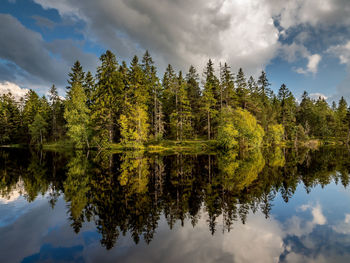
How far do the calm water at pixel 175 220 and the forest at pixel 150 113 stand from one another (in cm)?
2464

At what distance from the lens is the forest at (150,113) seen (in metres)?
40.3

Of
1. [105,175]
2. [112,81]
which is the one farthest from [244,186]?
[112,81]

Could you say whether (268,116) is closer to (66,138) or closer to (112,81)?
(112,81)

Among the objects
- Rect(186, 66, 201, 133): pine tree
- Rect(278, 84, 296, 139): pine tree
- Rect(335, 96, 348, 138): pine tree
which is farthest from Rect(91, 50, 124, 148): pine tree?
Rect(335, 96, 348, 138): pine tree

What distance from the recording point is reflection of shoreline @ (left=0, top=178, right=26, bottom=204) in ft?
39.4

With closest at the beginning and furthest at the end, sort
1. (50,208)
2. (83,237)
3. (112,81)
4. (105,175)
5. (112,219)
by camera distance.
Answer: (83,237) < (112,219) < (50,208) < (105,175) < (112,81)

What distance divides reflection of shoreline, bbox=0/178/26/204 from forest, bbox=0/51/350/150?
929 inches

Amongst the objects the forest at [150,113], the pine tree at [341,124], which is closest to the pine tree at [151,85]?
the forest at [150,113]

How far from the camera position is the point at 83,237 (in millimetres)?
7473

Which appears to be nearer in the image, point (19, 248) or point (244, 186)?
point (19, 248)

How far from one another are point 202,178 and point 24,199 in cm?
1248

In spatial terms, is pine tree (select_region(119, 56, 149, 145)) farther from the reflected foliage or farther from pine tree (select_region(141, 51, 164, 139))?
the reflected foliage

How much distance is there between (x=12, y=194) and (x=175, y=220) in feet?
39.9

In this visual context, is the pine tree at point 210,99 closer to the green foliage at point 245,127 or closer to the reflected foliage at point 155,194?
the green foliage at point 245,127
